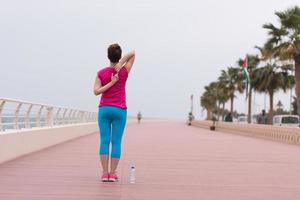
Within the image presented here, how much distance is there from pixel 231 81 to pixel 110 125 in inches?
3260

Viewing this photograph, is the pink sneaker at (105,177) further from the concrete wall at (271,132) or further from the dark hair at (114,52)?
the concrete wall at (271,132)

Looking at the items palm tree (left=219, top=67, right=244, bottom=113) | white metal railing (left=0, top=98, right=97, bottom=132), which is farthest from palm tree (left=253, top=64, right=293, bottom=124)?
white metal railing (left=0, top=98, right=97, bottom=132)

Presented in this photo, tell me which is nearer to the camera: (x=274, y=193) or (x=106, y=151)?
(x=274, y=193)

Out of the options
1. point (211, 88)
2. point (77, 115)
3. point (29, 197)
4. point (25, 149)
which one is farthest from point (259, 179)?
point (211, 88)

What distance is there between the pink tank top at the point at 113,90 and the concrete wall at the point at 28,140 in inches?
145

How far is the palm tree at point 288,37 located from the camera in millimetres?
38875

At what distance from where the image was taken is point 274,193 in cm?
804

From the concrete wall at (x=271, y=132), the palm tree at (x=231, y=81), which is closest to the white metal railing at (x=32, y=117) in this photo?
the concrete wall at (x=271, y=132)

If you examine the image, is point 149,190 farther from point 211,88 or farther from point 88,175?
point 211,88

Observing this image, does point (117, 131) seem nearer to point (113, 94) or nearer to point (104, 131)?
point (104, 131)

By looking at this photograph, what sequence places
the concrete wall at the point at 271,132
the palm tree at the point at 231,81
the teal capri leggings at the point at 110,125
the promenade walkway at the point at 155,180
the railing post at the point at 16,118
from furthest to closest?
1. the palm tree at the point at 231,81
2. the concrete wall at the point at 271,132
3. the railing post at the point at 16,118
4. the teal capri leggings at the point at 110,125
5. the promenade walkway at the point at 155,180

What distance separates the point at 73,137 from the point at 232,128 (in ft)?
69.4

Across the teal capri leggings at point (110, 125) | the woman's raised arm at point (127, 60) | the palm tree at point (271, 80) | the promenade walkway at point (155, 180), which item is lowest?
the promenade walkway at point (155, 180)

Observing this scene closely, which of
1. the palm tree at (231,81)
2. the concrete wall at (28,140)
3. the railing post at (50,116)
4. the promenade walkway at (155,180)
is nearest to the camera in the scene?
the promenade walkway at (155,180)
